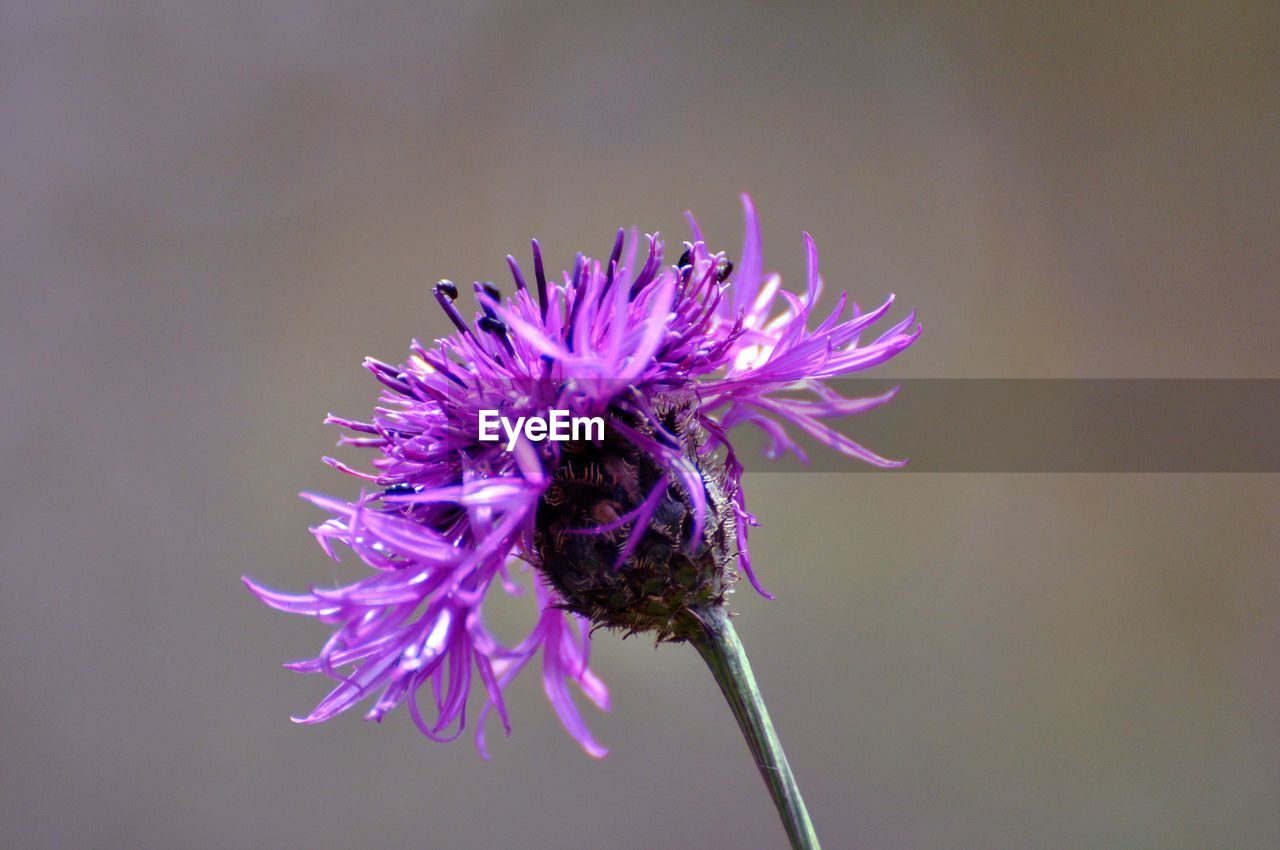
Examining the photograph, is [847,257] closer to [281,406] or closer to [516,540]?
[281,406]

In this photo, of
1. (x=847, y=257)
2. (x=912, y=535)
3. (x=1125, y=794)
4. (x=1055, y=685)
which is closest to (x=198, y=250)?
(x=847, y=257)

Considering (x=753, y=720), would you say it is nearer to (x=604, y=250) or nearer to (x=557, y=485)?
(x=557, y=485)

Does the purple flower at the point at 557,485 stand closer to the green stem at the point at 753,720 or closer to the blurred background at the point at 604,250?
the green stem at the point at 753,720

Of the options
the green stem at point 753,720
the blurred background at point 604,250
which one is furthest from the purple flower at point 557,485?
the blurred background at point 604,250

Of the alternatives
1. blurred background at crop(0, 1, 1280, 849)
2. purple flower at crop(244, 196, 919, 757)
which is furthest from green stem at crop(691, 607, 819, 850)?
blurred background at crop(0, 1, 1280, 849)

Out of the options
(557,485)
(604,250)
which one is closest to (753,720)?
(557,485)

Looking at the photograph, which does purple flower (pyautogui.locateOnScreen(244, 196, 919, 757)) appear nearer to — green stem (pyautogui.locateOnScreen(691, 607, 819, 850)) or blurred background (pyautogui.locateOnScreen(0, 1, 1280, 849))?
green stem (pyautogui.locateOnScreen(691, 607, 819, 850))
